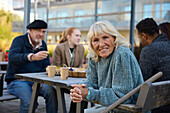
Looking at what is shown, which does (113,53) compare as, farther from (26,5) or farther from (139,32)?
(26,5)

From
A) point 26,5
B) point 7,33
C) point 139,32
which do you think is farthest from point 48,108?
point 7,33

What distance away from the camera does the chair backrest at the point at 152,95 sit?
1.65 meters

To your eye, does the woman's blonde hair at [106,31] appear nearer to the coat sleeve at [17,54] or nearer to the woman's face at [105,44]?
the woman's face at [105,44]

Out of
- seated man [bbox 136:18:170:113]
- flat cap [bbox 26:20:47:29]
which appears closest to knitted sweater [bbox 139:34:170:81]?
seated man [bbox 136:18:170:113]

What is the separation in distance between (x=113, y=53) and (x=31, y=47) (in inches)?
73.3

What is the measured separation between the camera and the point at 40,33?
3609mm

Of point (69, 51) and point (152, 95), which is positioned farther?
point (69, 51)

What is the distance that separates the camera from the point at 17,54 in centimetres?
329

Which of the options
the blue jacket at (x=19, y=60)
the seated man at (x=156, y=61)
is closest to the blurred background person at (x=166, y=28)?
the seated man at (x=156, y=61)

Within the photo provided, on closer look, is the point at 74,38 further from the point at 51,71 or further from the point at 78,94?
the point at 78,94

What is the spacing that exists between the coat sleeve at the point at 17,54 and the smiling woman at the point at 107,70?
4.22 ft

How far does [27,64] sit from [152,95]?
2239 millimetres

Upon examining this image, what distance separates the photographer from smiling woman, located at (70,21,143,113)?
6.12 feet

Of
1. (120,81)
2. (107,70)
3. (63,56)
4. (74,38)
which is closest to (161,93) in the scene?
(120,81)
